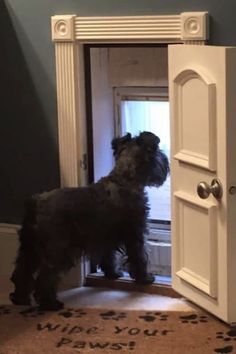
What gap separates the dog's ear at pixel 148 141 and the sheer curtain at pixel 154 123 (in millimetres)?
795

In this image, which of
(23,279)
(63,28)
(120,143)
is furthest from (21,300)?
(63,28)

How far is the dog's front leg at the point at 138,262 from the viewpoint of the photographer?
166 inches

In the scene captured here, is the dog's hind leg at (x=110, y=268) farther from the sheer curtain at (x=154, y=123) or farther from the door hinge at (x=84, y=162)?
the sheer curtain at (x=154, y=123)

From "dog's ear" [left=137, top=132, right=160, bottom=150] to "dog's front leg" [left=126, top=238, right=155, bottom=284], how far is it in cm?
55

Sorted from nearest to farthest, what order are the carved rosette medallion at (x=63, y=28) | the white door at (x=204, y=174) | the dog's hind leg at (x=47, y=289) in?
the white door at (x=204, y=174), the dog's hind leg at (x=47, y=289), the carved rosette medallion at (x=63, y=28)

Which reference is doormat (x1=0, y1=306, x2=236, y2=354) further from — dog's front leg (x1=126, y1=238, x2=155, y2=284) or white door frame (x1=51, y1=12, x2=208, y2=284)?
white door frame (x1=51, y1=12, x2=208, y2=284)

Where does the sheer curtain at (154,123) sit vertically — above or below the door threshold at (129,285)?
above

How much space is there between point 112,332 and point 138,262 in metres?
0.69

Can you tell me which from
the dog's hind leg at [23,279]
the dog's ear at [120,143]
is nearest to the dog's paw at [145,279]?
the dog's hind leg at [23,279]

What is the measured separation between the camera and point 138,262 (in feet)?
13.9

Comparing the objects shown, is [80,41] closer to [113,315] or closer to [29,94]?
[29,94]

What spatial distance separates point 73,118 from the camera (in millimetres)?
4254

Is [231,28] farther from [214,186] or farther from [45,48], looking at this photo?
[45,48]

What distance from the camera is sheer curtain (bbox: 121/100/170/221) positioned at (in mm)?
4941
